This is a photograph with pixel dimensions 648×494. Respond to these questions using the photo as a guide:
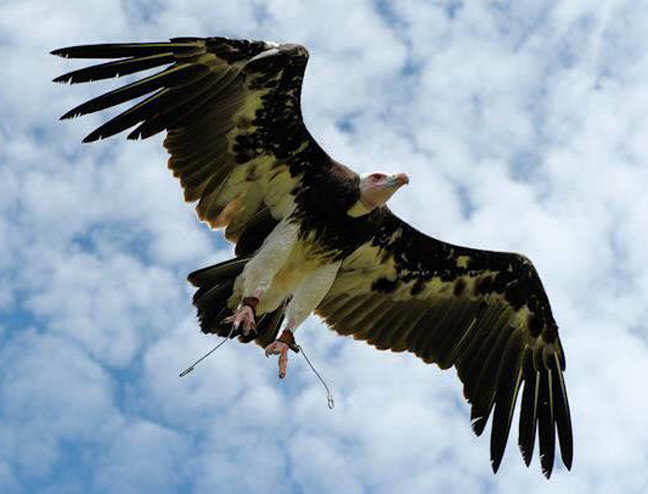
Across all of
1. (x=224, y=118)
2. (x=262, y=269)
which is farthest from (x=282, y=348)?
(x=224, y=118)

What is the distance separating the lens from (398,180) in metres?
14.1

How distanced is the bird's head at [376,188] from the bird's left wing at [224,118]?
0.59 meters

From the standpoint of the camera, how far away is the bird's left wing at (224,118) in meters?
13.1

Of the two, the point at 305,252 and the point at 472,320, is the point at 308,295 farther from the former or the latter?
the point at 472,320

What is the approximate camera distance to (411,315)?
15.9 meters

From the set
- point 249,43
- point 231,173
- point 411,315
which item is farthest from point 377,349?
point 249,43

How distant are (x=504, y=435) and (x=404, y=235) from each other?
106 inches

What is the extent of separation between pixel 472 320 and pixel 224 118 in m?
4.26

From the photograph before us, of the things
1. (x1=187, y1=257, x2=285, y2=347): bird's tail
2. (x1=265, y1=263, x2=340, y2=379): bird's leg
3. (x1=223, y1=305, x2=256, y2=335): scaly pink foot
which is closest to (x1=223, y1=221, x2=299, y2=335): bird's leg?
(x1=223, y1=305, x2=256, y2=335): scaly pink foot

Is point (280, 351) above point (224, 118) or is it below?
below

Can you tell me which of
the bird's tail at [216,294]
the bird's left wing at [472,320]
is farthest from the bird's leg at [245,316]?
the bird's left wing at [472,320]

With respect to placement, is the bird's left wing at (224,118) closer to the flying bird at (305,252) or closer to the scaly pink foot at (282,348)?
the flying bird at (305,252)

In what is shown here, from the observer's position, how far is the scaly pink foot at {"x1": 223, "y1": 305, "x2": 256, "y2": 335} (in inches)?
528

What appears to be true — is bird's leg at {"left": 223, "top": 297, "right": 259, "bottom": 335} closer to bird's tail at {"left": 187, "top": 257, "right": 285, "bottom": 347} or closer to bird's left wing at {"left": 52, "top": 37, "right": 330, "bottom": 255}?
bird's tail at {"left": 187, "top": 257, "right": 285, "bottom": 347}
